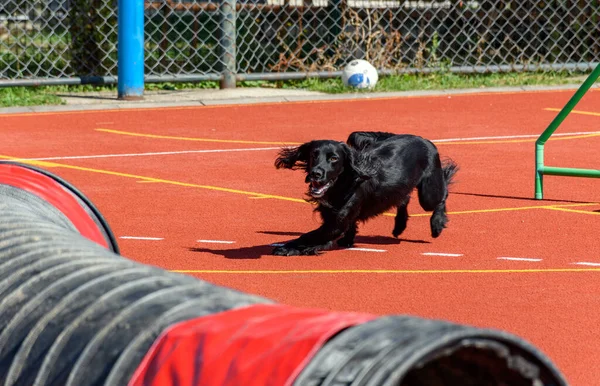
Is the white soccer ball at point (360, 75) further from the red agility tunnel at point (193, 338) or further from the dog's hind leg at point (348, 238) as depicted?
the red agility tunnel at point (193, 338)

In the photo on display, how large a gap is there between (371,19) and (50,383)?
43.9 ft

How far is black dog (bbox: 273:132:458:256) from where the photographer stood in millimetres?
6926

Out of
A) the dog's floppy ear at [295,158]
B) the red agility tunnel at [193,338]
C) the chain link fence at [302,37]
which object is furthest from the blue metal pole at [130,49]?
→ the red agility tunnel at [193,338]

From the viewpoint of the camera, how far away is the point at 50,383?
3.07 metres

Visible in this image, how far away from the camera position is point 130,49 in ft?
44.3

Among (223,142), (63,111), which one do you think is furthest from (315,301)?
(63,111)

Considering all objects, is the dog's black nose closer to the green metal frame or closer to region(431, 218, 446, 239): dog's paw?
region(431, 218, 446, 239): dog's paw

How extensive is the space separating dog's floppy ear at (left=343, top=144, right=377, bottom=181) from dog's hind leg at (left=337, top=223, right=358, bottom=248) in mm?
352

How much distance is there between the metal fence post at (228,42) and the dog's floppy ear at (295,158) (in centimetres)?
758

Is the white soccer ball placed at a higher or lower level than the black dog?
lower

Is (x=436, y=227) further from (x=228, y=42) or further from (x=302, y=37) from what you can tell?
(x=302, y=37)

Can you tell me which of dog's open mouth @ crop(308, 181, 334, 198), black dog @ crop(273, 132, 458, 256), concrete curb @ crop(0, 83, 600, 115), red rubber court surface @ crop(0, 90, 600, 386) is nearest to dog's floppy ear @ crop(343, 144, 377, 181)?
black dog @ crop(273, 132, 458, 256)

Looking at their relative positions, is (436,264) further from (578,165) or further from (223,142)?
(223,142)

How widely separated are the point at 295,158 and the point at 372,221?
4.03ft
